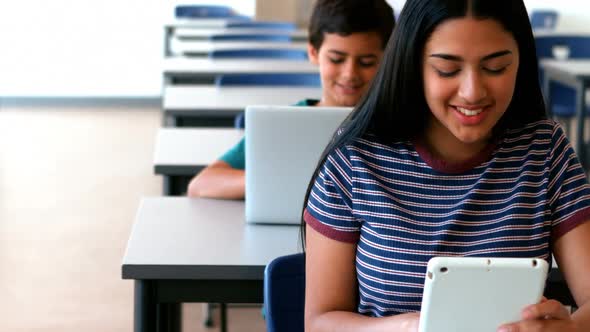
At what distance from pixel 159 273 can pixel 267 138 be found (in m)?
0.36

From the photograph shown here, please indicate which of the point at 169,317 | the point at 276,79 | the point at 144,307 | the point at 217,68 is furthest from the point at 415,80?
the point at 217,68

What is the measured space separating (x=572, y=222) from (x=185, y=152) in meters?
1.54

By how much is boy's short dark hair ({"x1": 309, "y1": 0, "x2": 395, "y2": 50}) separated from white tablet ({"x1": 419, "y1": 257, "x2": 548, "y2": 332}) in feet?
3.93

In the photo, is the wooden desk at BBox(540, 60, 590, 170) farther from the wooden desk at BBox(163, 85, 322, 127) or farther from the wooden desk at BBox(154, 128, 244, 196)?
the wooden desk at BBox(154, 128, 244, 196)

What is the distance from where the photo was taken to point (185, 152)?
2.93 metres

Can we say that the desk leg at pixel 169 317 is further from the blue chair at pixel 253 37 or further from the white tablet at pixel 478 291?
the blue chair at pixel 253 37

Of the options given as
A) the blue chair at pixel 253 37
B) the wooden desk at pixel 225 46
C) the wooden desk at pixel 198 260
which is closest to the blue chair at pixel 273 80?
the wooden desk at pixel 225 46

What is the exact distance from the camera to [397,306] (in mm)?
1546

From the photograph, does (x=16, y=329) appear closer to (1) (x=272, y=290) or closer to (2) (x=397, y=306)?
(1) (x=272, y=290)

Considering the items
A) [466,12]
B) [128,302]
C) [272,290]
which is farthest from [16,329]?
[466,12]

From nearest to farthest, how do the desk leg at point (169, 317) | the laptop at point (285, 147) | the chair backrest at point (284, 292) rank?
the chair backrest at point (284, 292) < the laptop at point (285, 147) < the desk leg at point (169, 317)

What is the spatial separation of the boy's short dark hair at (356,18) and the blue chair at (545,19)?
5.57 meters

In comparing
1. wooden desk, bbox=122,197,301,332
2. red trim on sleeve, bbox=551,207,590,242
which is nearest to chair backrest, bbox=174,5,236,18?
wooden desk, bbox=122,197,301,332

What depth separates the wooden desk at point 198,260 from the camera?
1.93 metres
